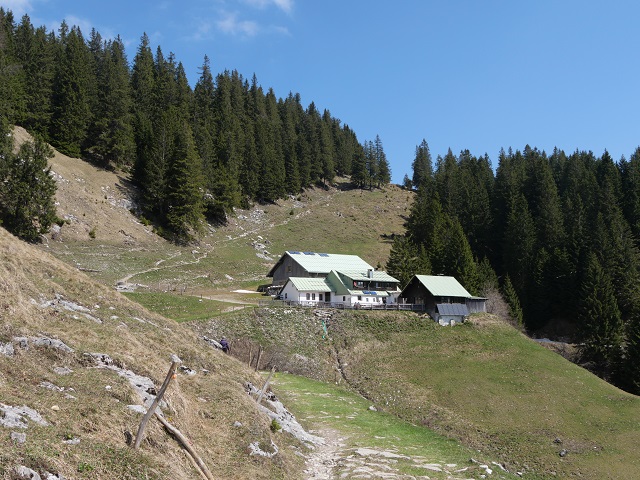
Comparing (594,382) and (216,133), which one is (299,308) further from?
(216,133)

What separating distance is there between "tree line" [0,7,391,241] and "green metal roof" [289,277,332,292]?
79.2ft

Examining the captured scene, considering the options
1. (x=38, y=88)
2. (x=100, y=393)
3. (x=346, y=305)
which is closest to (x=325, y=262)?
(x=346, y=305)

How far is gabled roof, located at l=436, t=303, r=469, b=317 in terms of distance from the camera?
175 feet

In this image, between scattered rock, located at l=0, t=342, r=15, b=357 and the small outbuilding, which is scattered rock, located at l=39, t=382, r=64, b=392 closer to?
scattered rock, located at l=0, t=342, r=15, b=357

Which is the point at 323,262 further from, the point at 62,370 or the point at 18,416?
the point at 18,416

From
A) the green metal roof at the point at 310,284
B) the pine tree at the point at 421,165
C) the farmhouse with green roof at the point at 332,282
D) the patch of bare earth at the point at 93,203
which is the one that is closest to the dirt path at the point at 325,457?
the farmhouse with green roof at the point at 332,282

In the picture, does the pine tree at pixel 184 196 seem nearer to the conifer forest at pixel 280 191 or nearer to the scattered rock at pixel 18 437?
the conifer forest at pixel 280 191

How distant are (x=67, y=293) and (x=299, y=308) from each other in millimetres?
31318

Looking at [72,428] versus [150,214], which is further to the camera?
[150,214]

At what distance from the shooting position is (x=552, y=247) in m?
83.0

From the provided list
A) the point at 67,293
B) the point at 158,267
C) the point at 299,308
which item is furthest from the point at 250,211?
the point at 67,293

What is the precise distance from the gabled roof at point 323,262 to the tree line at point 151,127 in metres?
18.7

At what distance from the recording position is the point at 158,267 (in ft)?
202

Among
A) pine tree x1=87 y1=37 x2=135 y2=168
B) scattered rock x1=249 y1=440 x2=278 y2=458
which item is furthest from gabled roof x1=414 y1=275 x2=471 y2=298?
pine tree x1=87 y1=37 x2=135 y2=168
